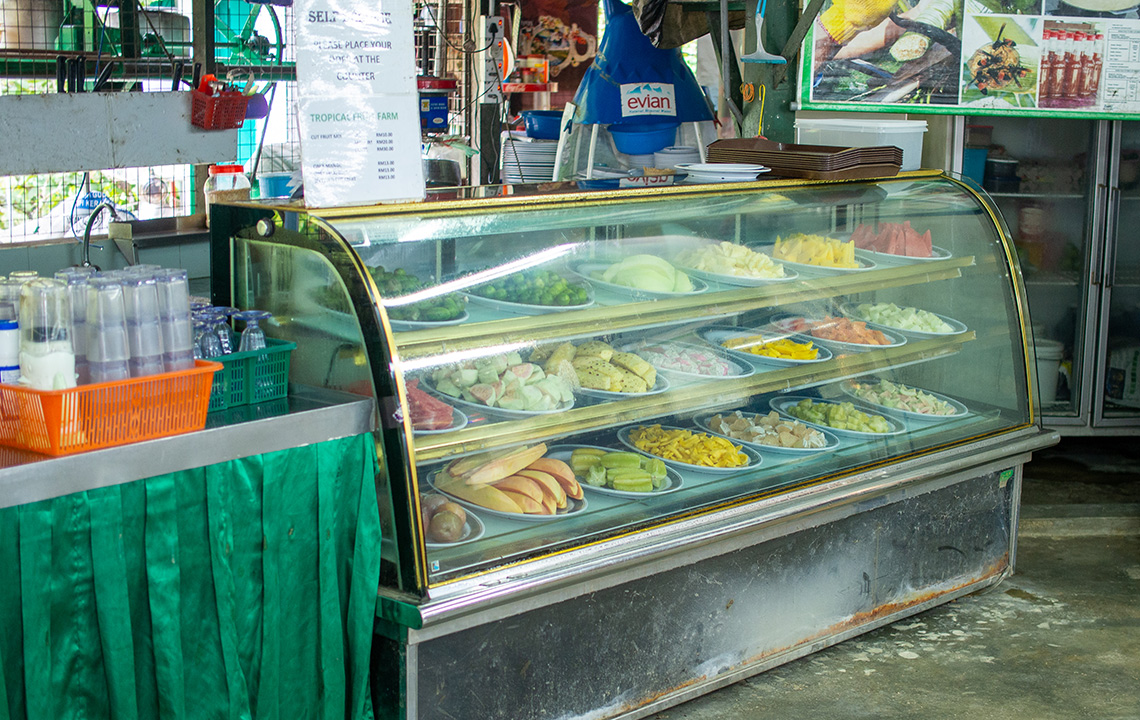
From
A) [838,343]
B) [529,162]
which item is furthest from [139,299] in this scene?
[529,162]

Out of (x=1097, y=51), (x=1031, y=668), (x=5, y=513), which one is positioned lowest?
(x=1031, y=668)

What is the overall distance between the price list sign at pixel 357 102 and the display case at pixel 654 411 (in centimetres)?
12

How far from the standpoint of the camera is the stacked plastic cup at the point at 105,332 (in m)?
2.43

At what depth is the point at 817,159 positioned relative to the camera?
12.9 feet

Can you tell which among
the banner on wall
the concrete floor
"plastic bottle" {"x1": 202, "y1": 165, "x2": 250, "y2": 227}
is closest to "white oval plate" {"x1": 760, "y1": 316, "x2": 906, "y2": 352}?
the concrete floor

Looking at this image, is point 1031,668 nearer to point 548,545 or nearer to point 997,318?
point 997,318

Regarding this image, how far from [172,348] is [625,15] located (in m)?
4.04

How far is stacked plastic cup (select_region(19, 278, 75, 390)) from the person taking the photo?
2.34m

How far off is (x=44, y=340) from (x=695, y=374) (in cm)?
201

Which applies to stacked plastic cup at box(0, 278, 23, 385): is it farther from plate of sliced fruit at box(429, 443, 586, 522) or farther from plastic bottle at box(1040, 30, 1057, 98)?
plastic bottle at box(1040, 30, 1057, 98)

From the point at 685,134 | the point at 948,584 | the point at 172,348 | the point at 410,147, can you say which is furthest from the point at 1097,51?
the point at 172,348

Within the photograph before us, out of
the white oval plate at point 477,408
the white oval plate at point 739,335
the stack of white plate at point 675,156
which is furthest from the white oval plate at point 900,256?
the stack of white plate at point 675,156

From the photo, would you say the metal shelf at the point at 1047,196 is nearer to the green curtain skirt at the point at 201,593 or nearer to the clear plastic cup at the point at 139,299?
the green curtain skirt at the point at 201,593

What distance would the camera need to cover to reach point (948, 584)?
4.30m
